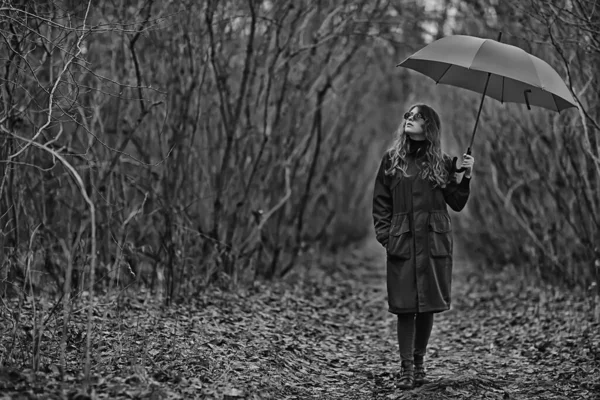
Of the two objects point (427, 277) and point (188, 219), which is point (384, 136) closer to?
point (188, 219)

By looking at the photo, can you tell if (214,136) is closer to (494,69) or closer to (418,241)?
(418,241)

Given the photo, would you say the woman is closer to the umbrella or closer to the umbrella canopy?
the umbrella

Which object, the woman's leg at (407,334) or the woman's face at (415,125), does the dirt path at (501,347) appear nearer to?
the woman's leg at (407,334)

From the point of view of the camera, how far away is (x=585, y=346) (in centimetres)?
603

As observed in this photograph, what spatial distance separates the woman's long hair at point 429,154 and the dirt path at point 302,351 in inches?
52.3

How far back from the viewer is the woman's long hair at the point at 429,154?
4926mm

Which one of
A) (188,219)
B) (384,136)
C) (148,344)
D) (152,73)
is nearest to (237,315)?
(188,219)

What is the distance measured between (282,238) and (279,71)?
255cm

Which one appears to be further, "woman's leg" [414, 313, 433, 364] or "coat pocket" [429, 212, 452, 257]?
"woman's leg" [414, 313, 433, 364]

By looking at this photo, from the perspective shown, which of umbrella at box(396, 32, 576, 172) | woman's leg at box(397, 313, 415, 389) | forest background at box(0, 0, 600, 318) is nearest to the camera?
umbrella at box(396, 32, 576, 172)

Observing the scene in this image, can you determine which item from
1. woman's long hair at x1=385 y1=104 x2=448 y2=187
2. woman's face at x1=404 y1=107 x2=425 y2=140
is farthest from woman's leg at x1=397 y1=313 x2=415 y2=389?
woman's face at x1=404 y1=107 x2=425 y2=140

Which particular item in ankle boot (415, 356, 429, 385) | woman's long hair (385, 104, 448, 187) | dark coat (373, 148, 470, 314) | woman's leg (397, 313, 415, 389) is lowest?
ankle boot (415, 356, 429, 385)

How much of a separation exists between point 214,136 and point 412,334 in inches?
167

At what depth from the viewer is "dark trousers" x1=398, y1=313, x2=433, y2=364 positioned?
16.5 feet
